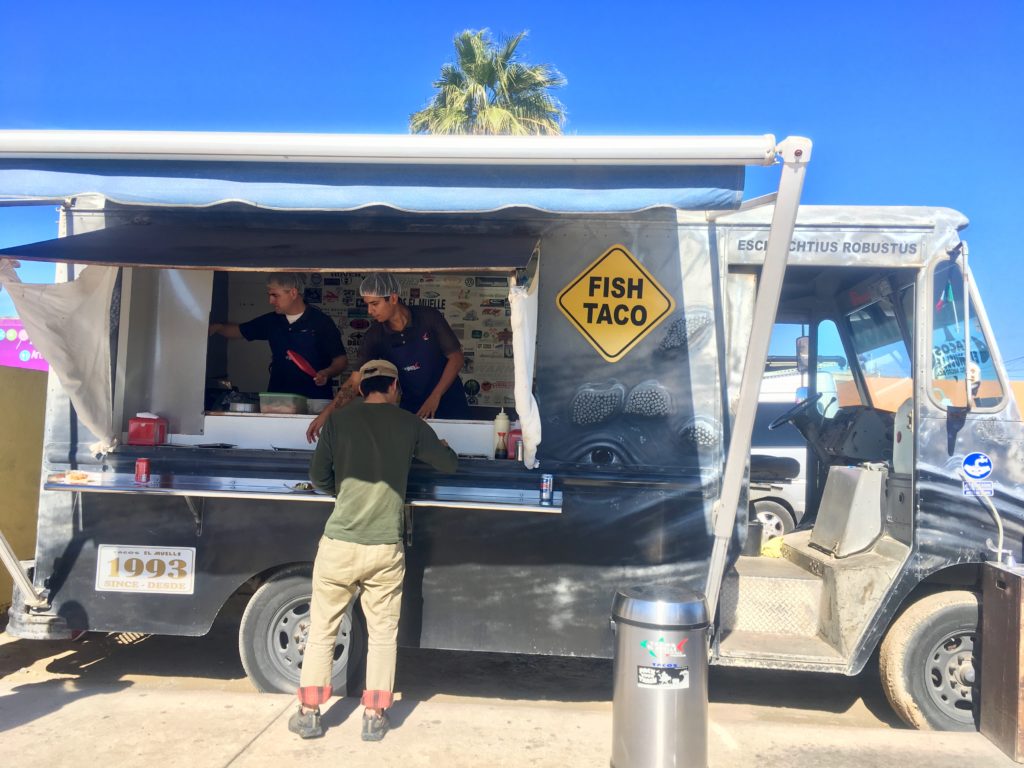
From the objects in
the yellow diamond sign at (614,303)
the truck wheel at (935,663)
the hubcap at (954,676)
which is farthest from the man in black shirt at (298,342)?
the hubcap at (954,676)

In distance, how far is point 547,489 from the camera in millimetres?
4219

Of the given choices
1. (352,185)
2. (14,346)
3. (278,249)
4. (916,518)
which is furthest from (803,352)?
(14,346)

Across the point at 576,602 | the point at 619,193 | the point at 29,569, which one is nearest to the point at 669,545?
the point at 576,602

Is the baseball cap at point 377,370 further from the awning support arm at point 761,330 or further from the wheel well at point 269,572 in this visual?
the awning support arm at point 761,330

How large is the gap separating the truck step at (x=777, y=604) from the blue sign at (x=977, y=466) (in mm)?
1010

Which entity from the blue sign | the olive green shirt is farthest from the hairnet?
the blue sign

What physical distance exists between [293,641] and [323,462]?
1.20 meters

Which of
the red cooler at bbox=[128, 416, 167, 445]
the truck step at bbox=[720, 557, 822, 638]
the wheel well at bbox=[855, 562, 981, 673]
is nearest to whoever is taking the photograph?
the wheel well at bbox=[855, 562, 981, 673]

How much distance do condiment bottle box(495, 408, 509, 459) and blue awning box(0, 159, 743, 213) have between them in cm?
136

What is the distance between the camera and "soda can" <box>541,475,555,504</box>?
4.20m

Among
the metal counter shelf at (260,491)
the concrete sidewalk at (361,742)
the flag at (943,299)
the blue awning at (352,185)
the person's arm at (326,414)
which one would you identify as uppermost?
the blue awning at (352,185)

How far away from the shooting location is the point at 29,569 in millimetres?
4727

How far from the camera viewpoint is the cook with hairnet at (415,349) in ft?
16.0

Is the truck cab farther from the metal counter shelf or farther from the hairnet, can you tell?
the hairnet
